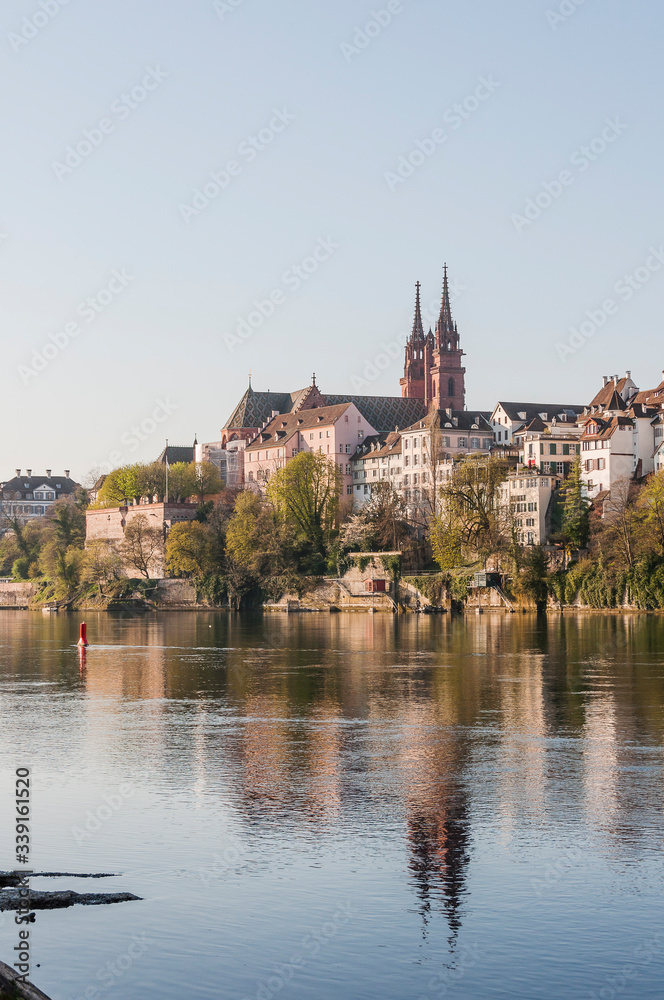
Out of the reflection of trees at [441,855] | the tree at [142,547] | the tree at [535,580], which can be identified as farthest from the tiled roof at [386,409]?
the reflection of trees at [441,855]

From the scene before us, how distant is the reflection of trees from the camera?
53.2ft

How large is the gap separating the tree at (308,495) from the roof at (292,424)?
20.6m

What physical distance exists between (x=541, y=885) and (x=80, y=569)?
430 ft

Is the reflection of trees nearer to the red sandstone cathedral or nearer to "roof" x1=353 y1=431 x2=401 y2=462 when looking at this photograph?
"roof" x1=353 y1=431 x2=401 y2=462

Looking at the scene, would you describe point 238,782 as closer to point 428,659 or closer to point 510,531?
point 428,659

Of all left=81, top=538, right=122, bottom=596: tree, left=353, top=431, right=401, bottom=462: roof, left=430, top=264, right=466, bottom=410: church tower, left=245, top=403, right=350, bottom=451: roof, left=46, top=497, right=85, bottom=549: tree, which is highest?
left=430, top=264, right=466, bottom=410: church tower

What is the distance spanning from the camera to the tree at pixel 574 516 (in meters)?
104

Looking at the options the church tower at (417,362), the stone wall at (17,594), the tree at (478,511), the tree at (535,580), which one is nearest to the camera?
the tree at (535,580)

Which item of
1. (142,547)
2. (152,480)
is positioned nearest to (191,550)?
(142,547)

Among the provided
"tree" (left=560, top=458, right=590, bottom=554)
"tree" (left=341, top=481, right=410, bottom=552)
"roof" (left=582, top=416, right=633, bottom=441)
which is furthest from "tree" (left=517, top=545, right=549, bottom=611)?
"tree" (left=341, top=481, right=410, bottom=552)

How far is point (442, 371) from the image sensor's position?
169375 mm

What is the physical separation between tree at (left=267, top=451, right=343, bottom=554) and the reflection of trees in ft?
362

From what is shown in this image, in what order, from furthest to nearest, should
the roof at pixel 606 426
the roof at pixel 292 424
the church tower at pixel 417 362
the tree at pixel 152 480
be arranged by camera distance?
the church tower at pixel 417 362 < the tree at pixel 152 480 < the roof at pixel 292 424 < the roof at pixel 606 426

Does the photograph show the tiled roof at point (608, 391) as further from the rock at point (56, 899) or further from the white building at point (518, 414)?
the rock at point (56, 899)
